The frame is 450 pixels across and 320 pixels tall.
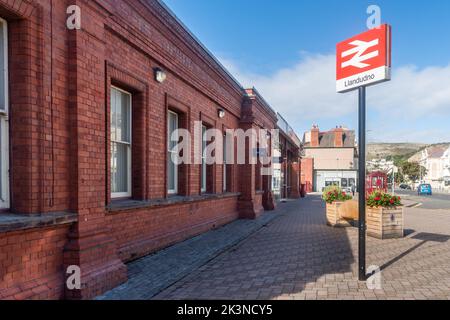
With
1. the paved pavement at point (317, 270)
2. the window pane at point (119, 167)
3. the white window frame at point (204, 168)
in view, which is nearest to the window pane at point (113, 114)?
the window pane at point (119, 167)

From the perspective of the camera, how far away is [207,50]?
9883mm

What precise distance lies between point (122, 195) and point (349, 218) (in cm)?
768

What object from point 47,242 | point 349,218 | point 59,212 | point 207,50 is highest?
point 207,50

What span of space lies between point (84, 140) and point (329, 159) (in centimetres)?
5489

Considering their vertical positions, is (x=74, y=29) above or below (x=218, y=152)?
above

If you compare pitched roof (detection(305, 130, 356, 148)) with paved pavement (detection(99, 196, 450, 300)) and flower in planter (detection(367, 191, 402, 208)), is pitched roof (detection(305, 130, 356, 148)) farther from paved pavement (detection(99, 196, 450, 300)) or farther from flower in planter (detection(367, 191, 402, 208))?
paved pavement (detection(99, 196, 450, 300))

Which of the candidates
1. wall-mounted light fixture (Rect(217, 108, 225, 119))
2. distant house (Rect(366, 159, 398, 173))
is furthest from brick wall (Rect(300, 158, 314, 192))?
wall-mounted light fixture (Rect(217, 108, 225, 119))

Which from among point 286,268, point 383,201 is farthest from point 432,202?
point 286,268

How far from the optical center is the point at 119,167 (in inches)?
262

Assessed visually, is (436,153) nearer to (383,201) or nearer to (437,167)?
(437,167)

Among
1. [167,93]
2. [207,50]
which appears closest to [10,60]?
[167,93]

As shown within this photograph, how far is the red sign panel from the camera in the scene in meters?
5.41

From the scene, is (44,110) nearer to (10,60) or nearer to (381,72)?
(10,60)

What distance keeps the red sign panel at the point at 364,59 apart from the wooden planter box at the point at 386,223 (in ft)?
15.8
